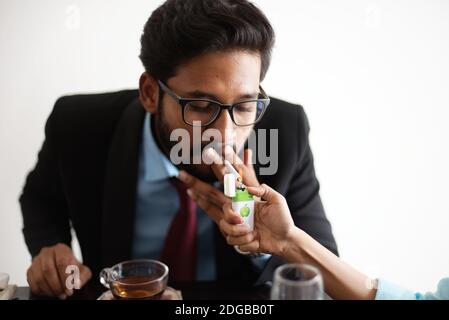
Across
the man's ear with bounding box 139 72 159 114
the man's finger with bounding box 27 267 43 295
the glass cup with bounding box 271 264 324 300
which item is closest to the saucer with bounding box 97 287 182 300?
the man's finger with bounding box 27 267 43 295

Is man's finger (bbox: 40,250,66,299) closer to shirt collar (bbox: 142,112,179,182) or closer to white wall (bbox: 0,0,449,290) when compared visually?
white wall (bbox: 0,0,449,290)

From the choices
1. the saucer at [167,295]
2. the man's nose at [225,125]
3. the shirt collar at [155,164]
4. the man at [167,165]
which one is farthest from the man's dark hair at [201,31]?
the saucer at [167,295]

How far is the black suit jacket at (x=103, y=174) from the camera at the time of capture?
3.46ft

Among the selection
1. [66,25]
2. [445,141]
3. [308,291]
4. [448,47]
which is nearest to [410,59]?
[448,47]

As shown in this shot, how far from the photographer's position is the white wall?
3.03 ft

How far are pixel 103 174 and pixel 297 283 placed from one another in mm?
691

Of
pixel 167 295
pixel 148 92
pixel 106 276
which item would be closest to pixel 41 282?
pixel 106 276

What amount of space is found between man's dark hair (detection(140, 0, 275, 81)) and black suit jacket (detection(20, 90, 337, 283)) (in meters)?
0.20

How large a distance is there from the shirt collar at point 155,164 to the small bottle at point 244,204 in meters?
0.33

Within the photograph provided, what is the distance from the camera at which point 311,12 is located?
915 mm

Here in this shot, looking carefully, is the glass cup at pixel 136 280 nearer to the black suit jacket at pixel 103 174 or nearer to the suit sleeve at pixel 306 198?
the black suit jacket at pixel 103 174

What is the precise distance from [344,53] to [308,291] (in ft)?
1.89

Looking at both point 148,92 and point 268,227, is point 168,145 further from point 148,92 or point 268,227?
point 268,227

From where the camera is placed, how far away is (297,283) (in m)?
0.56
